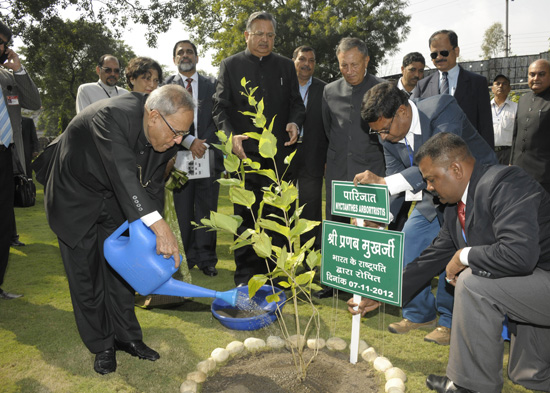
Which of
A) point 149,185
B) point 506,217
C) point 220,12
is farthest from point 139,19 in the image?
point 506,217

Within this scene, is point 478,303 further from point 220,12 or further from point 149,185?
point 220,12

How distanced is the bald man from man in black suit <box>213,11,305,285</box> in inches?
124

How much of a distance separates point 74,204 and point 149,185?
1.52 feet

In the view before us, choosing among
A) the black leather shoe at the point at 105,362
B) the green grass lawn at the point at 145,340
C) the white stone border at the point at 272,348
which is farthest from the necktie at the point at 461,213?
the black leather shoe at the point at 105,362

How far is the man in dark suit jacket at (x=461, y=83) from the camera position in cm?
410

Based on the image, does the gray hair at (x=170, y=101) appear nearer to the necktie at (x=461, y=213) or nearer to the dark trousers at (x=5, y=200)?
the necktie at (x=461, y=213)

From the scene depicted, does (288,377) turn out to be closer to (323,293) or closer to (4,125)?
(323,293)

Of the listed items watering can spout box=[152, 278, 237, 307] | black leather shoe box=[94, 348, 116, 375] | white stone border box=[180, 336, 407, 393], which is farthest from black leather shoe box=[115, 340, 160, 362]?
watering can spout box=[152, 278, 237, 307]

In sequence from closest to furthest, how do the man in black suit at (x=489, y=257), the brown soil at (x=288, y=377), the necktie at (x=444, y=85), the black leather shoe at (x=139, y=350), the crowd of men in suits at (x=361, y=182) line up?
the man in black suit at (x=489, y=257) < the crowd of men in suits at (x=361, y=182) < the brown soil at (x=288, y=377) < the black leather shoe at (x=139, y=350) < the necktie at (x=444, y=85)

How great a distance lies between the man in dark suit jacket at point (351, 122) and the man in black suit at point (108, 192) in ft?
5.93

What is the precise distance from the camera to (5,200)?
156 inches

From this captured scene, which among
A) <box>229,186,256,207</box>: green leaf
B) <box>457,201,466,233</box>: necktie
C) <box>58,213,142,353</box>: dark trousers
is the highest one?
<box>229,186,256,207</box>: green leaf

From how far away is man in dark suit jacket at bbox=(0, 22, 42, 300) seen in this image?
3.87 metres

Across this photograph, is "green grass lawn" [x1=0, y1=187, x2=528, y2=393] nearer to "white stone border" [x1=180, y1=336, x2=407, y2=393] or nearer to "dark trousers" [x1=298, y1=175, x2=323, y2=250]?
"white stone border" [x1=180, y1=336, x2=407, y2=393]
